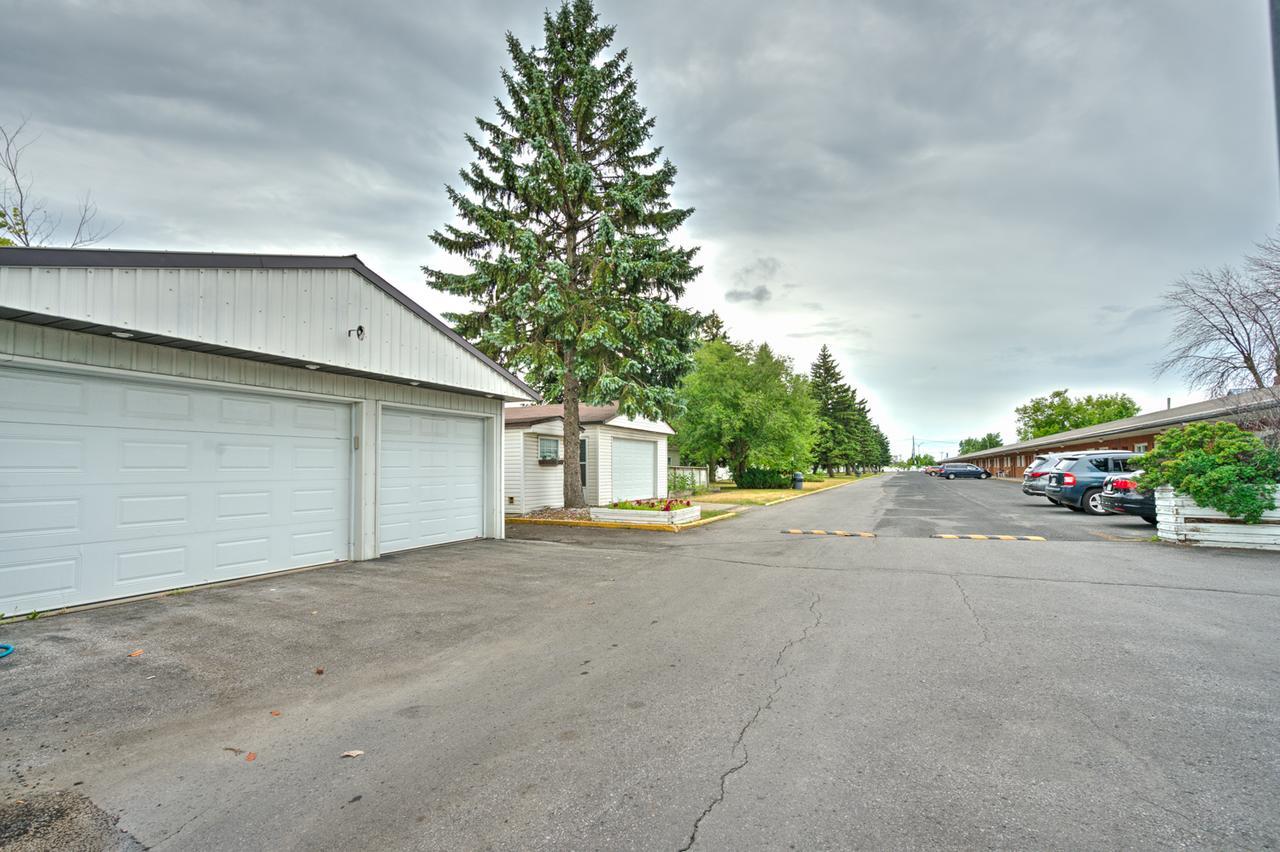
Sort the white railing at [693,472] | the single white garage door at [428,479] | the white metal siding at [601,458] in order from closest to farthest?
the single white garage door at [428,479] → the white metal siding at [601,458] → the white railing at [693,472]

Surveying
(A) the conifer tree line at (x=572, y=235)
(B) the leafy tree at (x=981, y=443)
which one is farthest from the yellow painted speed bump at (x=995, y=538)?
(B) the leafy tree at (x=981, y=443)

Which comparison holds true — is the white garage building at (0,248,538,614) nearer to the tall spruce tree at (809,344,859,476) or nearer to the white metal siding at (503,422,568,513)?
the white metal siding at (503,422,568,513)

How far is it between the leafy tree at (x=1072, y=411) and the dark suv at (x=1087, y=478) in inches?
2776

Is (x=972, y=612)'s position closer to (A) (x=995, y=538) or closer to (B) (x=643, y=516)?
(A) (x=995, y=538)

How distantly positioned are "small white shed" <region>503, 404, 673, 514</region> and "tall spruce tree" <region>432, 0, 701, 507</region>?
1487mm

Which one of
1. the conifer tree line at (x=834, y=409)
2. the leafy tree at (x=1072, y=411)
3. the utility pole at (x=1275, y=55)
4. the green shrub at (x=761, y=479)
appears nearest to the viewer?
the utility pole at (x=1275, y=55)

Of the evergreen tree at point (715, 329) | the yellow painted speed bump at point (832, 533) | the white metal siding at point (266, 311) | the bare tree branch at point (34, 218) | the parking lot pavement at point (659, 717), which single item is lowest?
the yellow painted speed bump at point (832, 533)

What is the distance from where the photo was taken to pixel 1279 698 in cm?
→ 377

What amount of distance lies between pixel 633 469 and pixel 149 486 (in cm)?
1520

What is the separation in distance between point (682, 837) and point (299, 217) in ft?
53.7

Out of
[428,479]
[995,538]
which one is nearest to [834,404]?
[995,538]

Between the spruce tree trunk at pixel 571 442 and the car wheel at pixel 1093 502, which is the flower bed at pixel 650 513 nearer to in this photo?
the spruce tree trunk at pixel 571 442

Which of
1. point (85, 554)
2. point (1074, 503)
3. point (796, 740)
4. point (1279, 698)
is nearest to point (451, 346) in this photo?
point (85, 554)

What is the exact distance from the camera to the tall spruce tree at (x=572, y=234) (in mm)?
15258
